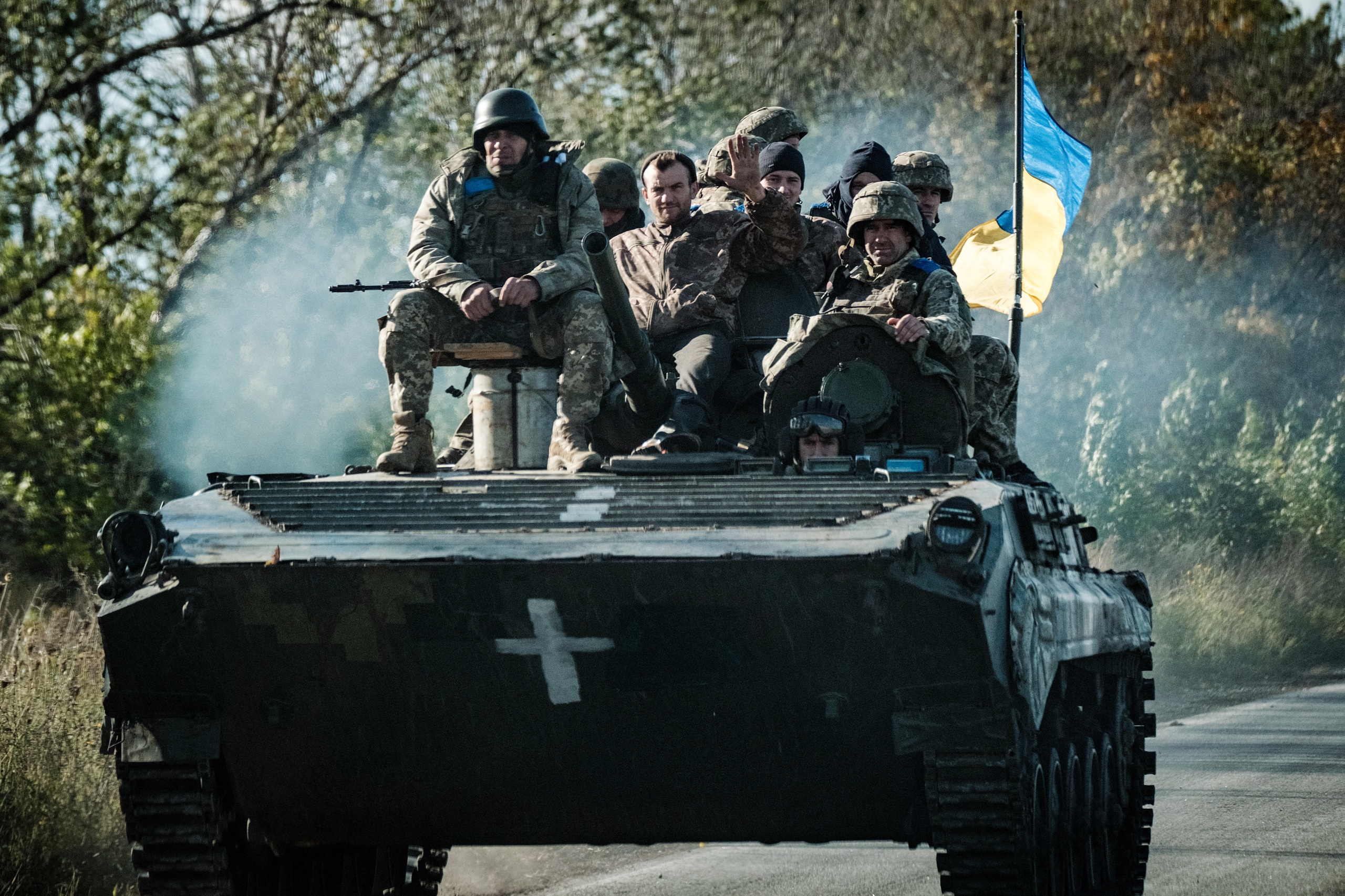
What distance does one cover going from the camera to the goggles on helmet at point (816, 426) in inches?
295

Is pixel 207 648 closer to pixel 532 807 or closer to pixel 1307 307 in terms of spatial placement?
pixel 532 807

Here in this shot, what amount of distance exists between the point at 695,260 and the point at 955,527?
3.43 metres

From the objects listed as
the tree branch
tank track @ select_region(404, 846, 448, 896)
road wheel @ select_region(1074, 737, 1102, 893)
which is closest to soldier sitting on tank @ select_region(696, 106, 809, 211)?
road wheel @ select_region(1074, 737, 1102, 893)

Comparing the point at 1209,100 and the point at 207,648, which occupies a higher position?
the point at 1209,100

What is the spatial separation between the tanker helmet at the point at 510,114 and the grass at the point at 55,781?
2.67 meters

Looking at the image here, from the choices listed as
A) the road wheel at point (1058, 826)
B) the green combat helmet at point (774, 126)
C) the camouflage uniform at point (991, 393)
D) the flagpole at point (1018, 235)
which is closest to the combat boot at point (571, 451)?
the camouflage uniform at point (991, 393)

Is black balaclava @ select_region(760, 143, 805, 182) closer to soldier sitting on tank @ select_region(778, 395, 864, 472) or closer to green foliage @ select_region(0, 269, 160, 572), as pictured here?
soldier sitting on tank @ select_region(778, 395, 864, 472)

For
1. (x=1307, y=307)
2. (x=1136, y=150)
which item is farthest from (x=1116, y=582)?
(x=1307, y=307)

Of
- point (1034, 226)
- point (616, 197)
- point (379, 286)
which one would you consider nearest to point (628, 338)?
point (379, 286)

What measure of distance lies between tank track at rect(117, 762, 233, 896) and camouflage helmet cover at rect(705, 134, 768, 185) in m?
3.37

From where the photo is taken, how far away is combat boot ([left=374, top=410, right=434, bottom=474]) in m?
7.66

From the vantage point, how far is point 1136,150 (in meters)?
28.7

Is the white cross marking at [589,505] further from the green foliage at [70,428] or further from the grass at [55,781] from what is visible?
the green foliage at [70,428]

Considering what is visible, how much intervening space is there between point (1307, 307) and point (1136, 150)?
13.0ft
